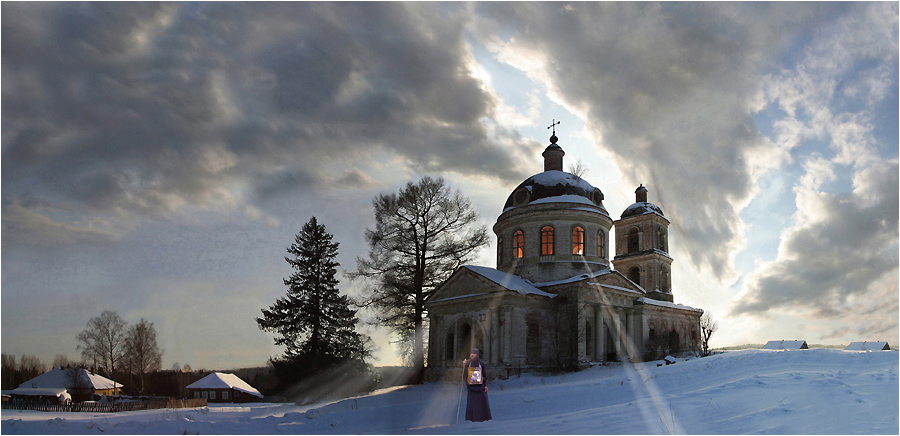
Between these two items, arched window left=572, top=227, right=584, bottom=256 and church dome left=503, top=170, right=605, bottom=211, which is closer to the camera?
arched window left=572, top=227, right=584, bottom=256

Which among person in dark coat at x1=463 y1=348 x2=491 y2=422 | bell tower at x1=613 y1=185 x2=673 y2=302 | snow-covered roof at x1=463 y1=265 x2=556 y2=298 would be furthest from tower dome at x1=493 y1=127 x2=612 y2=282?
person in dark coat at x1=463 y1=348 x2=491 y2=422

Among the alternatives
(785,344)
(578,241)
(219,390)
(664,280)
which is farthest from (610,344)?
(219,390)

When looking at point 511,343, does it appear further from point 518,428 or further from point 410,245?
point 518,428

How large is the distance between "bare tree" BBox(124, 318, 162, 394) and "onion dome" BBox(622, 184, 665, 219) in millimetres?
42720

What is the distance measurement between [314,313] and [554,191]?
16419mm

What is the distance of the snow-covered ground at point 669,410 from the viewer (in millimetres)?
9891

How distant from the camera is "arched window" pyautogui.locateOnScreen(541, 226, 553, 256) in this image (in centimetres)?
3400

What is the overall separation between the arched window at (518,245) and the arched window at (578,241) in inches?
124

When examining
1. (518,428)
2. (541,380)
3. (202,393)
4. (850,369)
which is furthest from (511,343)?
(202,393)

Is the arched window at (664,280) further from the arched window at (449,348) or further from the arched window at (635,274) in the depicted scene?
the arched window at (449,348)

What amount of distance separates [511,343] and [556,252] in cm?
734

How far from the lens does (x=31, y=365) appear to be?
194ft

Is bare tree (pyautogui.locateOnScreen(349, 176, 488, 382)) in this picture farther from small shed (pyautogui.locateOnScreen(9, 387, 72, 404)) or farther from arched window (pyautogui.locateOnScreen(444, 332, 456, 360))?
small shed (pyautogui.locateOnScreen(9, 387, 72, 404))

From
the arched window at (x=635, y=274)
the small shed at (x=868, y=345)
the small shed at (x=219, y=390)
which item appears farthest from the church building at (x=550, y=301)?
the small shed at (x=219, y=390)
